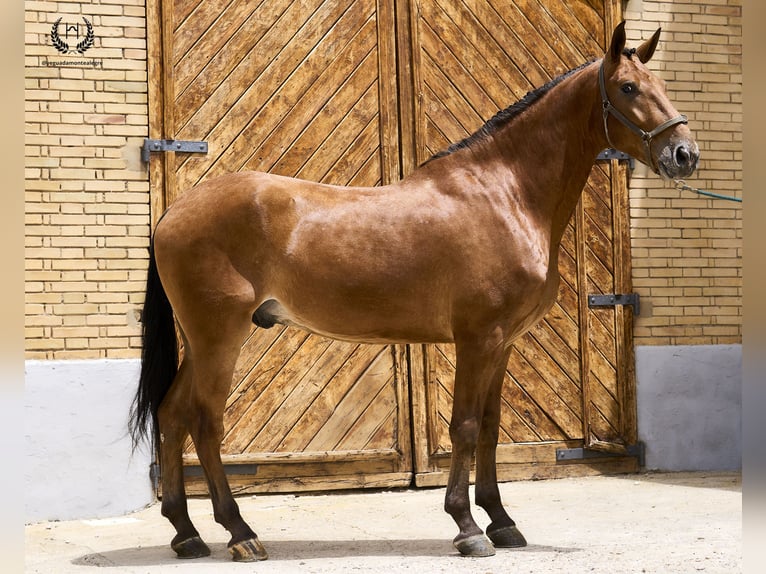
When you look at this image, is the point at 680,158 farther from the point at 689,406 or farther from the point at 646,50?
the point at 689,406

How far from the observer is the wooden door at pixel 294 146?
22.6ft

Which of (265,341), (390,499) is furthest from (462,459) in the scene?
(265,341)

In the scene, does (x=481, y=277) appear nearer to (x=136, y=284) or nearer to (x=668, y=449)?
(x=136, y=284)

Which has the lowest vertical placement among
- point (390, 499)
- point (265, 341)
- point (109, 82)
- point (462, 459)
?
point (390, 499)

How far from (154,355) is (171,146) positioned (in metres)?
2.20

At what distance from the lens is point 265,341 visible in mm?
7055

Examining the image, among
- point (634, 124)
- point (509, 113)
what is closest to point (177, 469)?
point (509, 113)

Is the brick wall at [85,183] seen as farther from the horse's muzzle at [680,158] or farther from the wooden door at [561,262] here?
the horse's muzzle at [680,158]

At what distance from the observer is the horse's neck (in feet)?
16.6

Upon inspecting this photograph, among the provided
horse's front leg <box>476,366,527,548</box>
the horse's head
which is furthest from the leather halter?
horse's front leg <box>476,366,527,548</box>

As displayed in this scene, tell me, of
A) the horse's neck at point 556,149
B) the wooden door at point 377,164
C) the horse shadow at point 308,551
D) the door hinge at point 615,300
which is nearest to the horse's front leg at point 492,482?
the horse shadow at point 308,551
